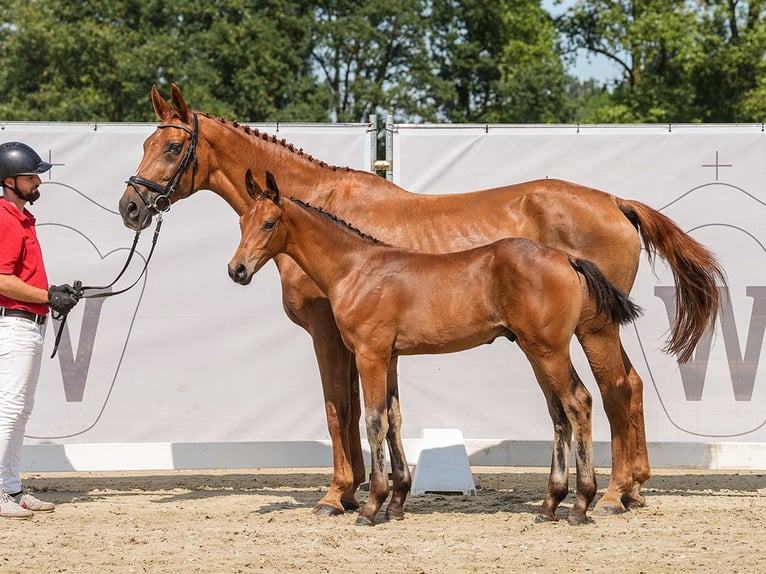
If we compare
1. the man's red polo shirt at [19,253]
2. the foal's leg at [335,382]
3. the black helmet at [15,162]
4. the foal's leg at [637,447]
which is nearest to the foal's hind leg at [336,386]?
the foal's leg at [335,382]

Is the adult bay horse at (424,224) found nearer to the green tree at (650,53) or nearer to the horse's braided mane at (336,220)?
the horse's braided mane at (336,220)

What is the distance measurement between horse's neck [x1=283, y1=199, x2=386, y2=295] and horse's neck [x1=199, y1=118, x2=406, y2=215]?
2.30 feet

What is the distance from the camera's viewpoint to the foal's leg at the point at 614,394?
640 centimetres

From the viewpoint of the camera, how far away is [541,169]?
26.0 ft

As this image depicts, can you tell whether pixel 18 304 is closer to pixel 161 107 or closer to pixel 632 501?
pixel 161 107

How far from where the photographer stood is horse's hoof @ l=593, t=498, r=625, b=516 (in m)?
6.27

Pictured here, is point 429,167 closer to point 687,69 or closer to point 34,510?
point 34,510

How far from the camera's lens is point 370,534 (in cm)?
566

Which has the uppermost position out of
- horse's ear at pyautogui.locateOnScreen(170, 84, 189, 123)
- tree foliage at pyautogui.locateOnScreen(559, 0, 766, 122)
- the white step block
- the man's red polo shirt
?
tree foliage at pyautogui.locateOnScreen(559, 0, 766, 122)

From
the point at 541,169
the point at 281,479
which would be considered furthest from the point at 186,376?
the point at 541,169

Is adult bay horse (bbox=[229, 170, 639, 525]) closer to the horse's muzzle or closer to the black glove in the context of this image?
the horse's muzzle

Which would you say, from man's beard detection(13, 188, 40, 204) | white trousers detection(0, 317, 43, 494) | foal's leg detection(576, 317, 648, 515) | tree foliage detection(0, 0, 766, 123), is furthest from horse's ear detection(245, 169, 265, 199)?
tree foliage detection(0, 0, 766, 123)

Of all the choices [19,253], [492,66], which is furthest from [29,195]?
[492,66]

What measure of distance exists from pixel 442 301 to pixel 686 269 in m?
1.92
